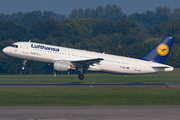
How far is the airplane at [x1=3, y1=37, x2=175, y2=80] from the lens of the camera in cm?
4400

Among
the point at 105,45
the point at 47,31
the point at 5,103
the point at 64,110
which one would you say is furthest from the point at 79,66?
the point at 47,31

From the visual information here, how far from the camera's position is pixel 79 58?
148ft

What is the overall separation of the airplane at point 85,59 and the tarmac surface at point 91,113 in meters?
22.1

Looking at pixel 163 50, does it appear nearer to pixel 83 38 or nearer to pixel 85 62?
pixel 85 62

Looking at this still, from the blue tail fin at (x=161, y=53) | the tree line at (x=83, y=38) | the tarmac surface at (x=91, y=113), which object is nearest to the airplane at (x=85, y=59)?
the blue tail fin at (x=161, y=53)

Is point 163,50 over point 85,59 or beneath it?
over

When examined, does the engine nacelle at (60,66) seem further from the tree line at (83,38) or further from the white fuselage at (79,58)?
the tree line at (83,38)

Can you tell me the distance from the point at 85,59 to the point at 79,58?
925 mm

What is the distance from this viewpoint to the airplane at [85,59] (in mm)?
44000

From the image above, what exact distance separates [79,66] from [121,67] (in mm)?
6640

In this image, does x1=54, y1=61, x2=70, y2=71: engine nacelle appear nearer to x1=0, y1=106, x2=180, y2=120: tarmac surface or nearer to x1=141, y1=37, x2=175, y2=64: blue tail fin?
x1=141, y1=37, x2=175, y2=64: blue tail fin

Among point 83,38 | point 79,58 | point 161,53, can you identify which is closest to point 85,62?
point 79,58

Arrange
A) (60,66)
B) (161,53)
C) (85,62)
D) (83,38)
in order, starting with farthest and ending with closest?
(83,38), (161,53), (85,62), (60,66)

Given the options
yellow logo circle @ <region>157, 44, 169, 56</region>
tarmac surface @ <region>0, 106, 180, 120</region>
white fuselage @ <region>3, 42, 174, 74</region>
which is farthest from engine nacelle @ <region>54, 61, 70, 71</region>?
tarmac surface @ <region>0, 106, 180, 120</region>
